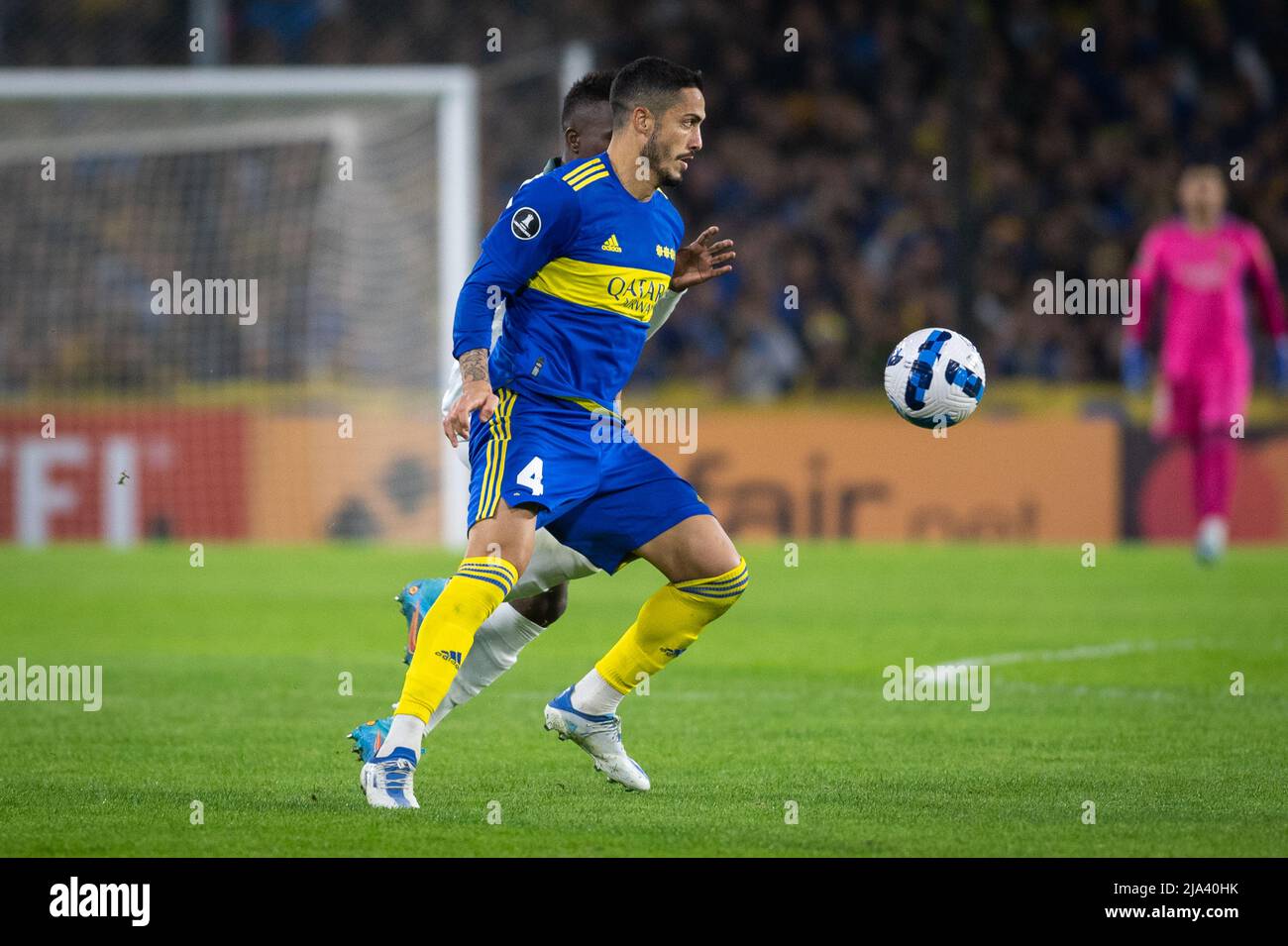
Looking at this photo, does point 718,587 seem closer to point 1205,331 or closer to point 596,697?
point 596,697

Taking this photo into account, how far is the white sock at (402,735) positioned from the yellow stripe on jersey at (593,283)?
4.20 feet

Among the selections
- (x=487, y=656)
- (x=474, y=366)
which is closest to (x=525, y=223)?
(x=474, y=366)

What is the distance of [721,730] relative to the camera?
686cm

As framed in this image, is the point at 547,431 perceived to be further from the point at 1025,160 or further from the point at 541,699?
the point at 1025,160

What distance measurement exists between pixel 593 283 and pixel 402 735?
139 centimetres

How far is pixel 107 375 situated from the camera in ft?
57.1

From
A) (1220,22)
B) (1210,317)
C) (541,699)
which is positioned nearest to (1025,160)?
(1220,22)

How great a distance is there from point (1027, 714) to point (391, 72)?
9.48 m

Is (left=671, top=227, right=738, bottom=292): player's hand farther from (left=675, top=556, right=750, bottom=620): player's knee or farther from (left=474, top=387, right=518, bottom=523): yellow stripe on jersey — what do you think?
(left=675, top=556, right=750, bottom=620): player's knee

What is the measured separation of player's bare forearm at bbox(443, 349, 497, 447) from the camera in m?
5.12

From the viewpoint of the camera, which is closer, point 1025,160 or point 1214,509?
point 1214,509

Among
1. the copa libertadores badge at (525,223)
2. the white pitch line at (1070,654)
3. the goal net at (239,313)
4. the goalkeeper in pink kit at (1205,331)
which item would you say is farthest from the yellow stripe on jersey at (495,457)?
the goal net at (239,313)

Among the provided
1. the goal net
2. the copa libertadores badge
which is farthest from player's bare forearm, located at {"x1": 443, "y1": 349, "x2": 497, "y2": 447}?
the goal net

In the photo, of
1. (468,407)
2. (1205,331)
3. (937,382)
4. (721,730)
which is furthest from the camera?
(1205,331)
